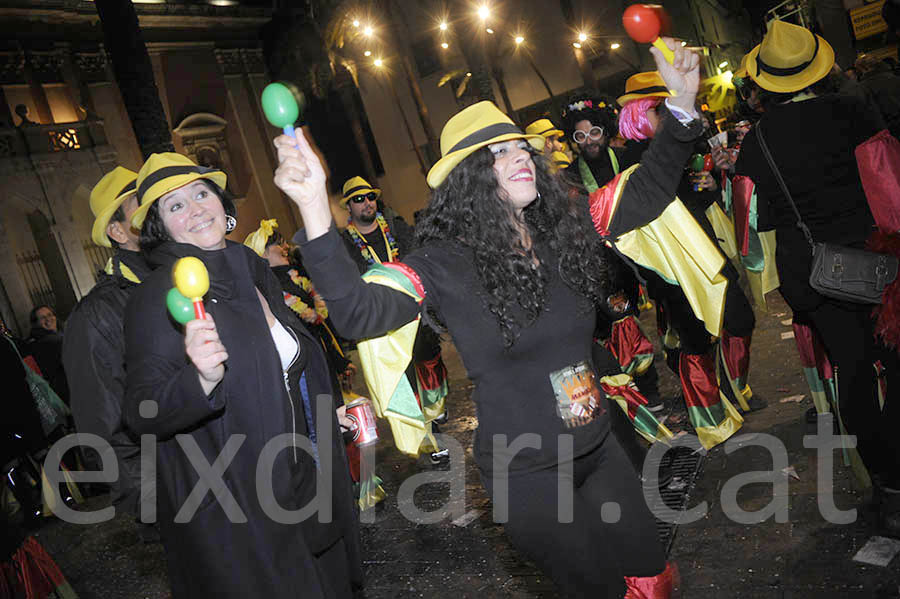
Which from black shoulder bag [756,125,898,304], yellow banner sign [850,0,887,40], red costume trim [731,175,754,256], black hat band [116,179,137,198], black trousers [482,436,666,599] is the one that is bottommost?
black trousers [482,436,666,599]

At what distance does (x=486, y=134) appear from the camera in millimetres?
2473

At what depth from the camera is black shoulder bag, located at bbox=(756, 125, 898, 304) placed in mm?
3078

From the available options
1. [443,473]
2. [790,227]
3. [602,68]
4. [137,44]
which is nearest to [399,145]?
[602,68]

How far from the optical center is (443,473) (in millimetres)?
5879

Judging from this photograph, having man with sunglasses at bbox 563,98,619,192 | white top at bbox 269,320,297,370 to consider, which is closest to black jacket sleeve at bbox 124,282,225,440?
white top at bbox 269,320,297,370

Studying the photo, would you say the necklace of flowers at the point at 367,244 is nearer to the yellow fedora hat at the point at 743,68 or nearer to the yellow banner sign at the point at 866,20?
the yellow fedora hat at the point at 743,68

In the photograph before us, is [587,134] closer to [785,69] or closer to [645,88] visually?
[645,88]

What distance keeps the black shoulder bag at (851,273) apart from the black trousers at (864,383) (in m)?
0.18

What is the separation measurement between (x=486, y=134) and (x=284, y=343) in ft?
4.16

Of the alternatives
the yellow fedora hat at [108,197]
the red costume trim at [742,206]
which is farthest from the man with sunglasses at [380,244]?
the red costume trim at [742,206]

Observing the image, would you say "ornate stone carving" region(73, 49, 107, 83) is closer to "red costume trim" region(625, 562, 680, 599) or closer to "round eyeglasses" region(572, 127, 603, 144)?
"round eyeglasses" region(572, 127, 603, 144)

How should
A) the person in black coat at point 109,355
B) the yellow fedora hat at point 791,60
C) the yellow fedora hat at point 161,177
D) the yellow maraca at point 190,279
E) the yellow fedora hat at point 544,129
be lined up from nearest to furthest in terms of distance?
1. the yellow maraca at point 190,279
2. the yellow fedora hat at point 161,177
3. the person in black coat at point 109,355
4. the yellow fedora hat at point 791,60
5. the yellow fedora hat at point 544,129

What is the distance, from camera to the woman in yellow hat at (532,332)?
89.9 inches

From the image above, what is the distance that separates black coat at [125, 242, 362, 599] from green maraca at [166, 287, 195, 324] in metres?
0.23
